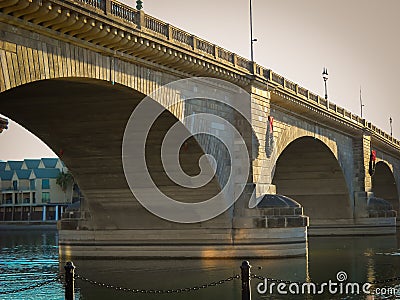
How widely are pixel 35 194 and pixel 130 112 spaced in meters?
69.6

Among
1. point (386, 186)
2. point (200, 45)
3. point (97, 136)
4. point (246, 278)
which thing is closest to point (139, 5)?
point (200, 45)

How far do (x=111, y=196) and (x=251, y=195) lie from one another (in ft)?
22.0

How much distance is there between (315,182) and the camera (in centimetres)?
5759

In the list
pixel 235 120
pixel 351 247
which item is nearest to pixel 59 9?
pixel 235 120

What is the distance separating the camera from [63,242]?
3747cm

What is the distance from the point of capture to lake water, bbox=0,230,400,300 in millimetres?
25297

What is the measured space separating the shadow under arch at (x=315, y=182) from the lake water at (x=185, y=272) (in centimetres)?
1341

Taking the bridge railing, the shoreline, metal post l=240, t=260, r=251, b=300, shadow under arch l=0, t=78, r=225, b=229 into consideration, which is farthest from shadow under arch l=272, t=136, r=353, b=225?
metal post l=240, t=260, r=251, b=300

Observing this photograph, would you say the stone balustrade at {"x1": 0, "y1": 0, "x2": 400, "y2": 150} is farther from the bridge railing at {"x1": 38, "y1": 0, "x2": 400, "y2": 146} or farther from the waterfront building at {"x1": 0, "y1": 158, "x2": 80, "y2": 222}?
the waterfront building at {"x1": 0, "y1": 158, "x2": 80, "y2": 222}

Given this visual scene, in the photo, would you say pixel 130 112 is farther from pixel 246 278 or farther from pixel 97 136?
pixel 246 278

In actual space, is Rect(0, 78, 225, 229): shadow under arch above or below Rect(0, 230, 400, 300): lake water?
above

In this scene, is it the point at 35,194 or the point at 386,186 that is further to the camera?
the point at 35,194

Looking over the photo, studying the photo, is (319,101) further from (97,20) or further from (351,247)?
(97,20)

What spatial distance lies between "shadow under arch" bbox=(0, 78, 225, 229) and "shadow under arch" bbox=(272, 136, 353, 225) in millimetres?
19987
